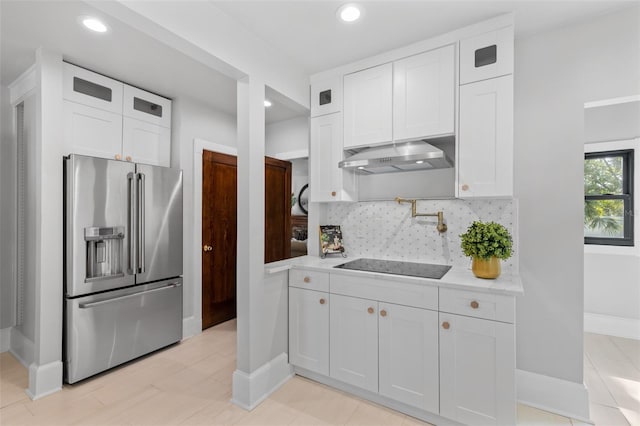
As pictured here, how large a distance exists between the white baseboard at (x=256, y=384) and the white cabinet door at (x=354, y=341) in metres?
0.43

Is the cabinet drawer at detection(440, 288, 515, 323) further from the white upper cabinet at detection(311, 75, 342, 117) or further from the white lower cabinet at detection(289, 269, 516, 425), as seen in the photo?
the white upper cabinet at detection(311, 75, 342, 117)

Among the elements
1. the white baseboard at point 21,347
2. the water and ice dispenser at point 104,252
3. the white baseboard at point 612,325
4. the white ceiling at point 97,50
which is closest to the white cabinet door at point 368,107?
the white ceiling at point 97,50

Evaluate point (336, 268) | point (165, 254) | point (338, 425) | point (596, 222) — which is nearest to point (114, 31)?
point (165, 254)

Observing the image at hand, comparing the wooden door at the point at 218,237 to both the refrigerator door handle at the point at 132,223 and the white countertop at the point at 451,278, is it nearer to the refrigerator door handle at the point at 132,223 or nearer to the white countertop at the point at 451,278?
the refrigerator door handle at the point at 132,223

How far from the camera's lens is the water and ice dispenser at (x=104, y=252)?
96.7 inches

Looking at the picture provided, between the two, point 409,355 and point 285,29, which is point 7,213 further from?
point 409,355

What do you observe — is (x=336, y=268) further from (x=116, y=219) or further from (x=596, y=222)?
(x=596, y=222)

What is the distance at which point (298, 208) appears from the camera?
13.4ft

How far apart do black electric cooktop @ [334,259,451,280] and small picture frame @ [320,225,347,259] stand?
9.8 inches

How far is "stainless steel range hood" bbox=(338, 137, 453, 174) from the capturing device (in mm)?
2145

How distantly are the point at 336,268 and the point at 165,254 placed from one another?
5.82 feet

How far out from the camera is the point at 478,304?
68.7 inches

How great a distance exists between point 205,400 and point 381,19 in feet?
9.50

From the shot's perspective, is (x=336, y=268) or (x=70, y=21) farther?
(x=336, y=268)
